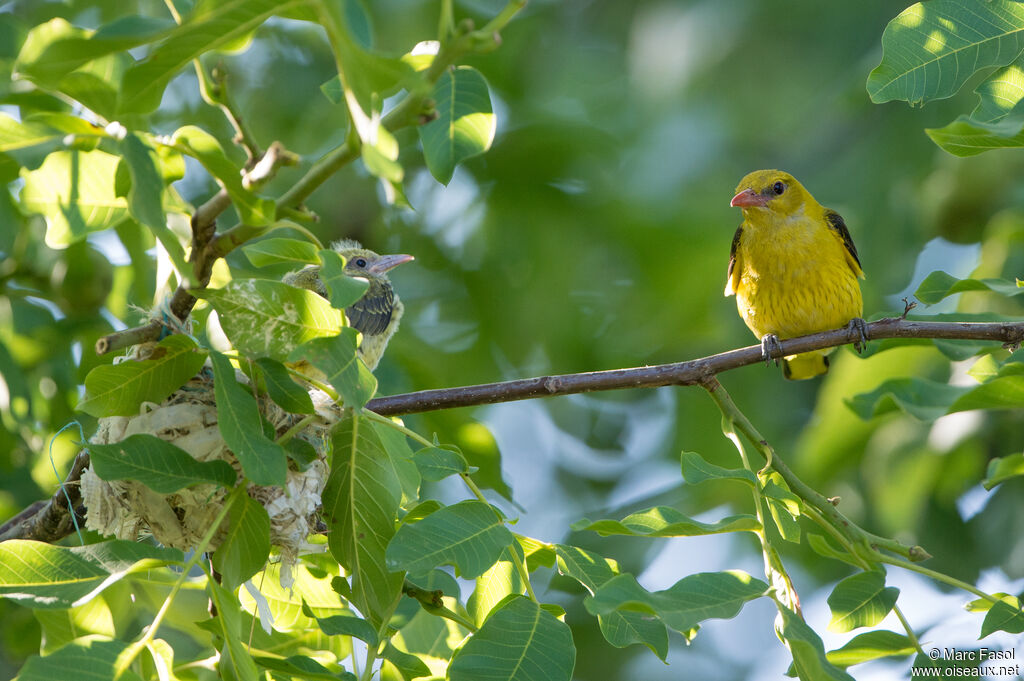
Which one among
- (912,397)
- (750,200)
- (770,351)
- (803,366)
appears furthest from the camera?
(803,366)

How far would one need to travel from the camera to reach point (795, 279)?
14.7 feet

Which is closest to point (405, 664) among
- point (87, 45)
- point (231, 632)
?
point (231, 632)

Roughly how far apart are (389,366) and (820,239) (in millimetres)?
2152

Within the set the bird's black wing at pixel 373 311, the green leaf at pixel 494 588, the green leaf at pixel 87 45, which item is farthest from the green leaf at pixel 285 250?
the bird's black wing at pixel 373 311

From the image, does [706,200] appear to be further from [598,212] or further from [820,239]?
[820,239]

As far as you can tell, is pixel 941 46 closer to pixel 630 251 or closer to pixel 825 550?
pixel 825 550

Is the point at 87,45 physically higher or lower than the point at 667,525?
higher

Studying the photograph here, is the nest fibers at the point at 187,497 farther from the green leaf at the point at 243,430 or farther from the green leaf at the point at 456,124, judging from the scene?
the green leaf at the point at 456,124

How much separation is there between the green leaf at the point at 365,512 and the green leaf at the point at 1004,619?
4.37 feet

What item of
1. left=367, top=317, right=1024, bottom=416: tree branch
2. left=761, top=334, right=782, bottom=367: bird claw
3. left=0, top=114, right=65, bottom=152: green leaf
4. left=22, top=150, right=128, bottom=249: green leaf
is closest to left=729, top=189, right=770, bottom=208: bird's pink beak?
left=761, top=334, right=782, bottom=367: bird claw

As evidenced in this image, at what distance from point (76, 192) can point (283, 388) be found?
794 millimetres

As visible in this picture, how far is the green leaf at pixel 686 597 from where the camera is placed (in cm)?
173

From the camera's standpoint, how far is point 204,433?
98.1 inches

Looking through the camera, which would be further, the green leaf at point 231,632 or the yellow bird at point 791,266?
the yellow bird at point 791,266
